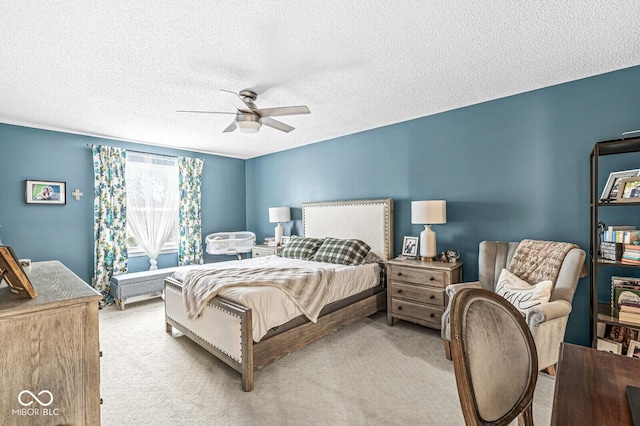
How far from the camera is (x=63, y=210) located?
425 cm

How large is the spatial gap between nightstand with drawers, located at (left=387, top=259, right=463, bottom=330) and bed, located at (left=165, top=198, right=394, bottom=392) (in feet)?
1.21

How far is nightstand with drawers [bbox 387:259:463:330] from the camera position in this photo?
3174 millimetres

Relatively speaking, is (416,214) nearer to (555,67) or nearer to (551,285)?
(551,285)

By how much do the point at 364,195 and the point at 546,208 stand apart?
2202 millimetres

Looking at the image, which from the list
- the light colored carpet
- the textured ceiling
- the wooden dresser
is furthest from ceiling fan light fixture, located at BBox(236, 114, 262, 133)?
the light colored carpet

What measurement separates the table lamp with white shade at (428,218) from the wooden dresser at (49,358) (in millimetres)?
3061

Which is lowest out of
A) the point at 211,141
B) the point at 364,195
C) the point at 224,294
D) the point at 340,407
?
the point at 340,407

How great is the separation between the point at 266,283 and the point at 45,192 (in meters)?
3.73

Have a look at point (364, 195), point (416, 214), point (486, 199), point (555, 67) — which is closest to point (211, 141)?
point (364, 195)

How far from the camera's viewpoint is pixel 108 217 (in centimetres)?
454

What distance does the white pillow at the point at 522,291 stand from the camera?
2.33 m

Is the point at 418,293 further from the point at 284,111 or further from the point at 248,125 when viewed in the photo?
the point at 248,125

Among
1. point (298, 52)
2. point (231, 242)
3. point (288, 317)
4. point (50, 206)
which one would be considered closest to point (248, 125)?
point (298, 52)

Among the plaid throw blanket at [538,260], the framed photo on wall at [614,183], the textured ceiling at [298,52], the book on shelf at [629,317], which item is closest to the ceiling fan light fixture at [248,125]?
the textured ceiling at [298,52]
